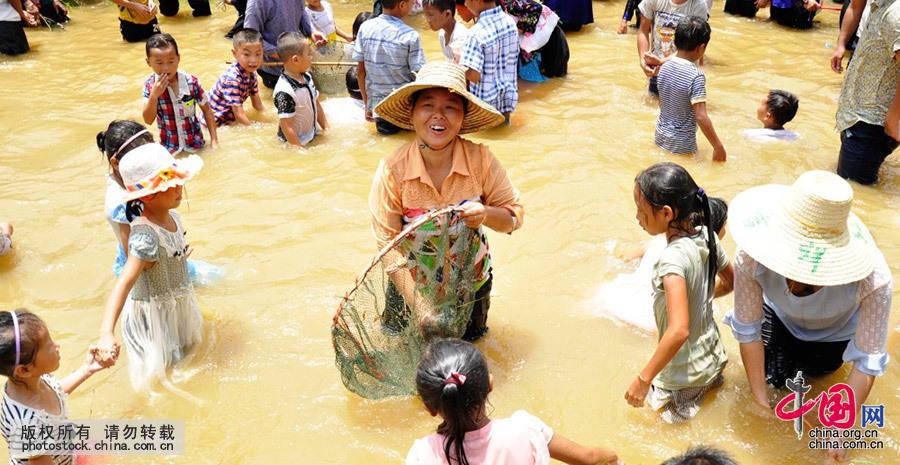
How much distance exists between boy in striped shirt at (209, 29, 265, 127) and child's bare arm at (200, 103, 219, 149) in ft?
1.46

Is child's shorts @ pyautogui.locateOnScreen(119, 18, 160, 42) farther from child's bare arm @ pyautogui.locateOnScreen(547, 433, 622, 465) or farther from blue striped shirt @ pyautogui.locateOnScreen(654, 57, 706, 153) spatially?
child's bare arm @ pyautogui.locateOnScreen(547, 433, 622, 465)

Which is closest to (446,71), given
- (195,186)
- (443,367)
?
(443,367)

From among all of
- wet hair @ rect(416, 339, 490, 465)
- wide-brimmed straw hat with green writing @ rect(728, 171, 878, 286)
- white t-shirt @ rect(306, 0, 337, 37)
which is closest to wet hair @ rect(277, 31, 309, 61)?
white t-shirt @ rect(306, 0, 337, 37)

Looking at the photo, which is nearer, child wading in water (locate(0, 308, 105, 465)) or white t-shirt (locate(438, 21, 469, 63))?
child wading in water (locate(0, 308, 105, 465))

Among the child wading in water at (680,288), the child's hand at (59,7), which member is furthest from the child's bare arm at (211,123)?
the child's hand at (59,7)

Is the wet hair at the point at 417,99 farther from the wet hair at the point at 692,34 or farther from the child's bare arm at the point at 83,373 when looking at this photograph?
the wet hair at the point at 692,34

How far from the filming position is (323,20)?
8.12m

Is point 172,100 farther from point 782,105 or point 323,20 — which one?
point 782,105

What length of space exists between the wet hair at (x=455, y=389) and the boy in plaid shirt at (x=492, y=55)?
4.45 m

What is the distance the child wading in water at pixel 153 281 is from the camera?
3252 millimetres

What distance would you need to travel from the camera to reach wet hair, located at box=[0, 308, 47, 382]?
2.58 meters

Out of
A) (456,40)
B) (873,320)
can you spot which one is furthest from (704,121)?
(873,320)

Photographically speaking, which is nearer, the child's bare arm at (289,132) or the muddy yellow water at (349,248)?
the muddy yellow water at (349,248)

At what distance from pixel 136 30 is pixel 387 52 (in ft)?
16.6
